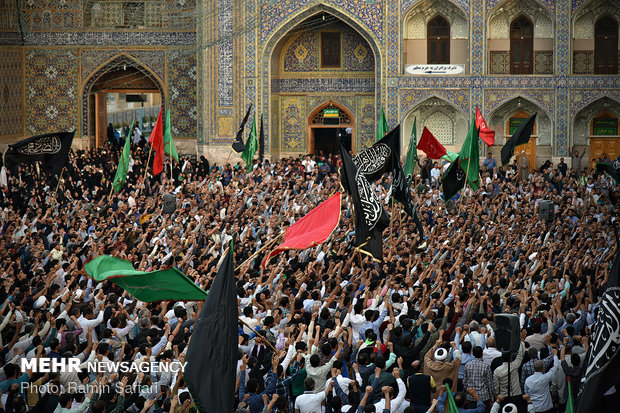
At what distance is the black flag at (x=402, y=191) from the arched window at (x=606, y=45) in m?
14.9

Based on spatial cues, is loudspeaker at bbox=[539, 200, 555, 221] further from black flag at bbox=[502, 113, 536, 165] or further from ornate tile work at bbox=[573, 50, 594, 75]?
ornate tile work at bbox=[573, 50, 594, 75]

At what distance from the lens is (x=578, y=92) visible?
25.7m

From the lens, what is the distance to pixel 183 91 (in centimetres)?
2822

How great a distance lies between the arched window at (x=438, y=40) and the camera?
2655cm

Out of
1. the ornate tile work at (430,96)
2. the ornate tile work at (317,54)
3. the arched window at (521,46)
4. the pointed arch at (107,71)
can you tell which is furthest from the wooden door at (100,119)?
the arched window at (521,46)

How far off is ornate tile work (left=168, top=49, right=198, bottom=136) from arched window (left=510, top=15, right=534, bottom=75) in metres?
10.1

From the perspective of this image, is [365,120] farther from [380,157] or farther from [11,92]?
[380,157]

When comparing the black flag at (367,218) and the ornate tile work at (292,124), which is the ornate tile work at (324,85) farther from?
the black flag at (367,218)

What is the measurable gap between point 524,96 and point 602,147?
297 centimetres

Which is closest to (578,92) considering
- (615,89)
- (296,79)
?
(615,89)

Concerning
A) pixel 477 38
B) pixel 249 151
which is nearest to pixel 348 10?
pixel 477 38

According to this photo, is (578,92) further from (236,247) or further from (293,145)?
(236,247)

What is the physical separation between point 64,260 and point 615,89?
61.0ft

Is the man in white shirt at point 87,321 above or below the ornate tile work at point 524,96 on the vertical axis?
below
